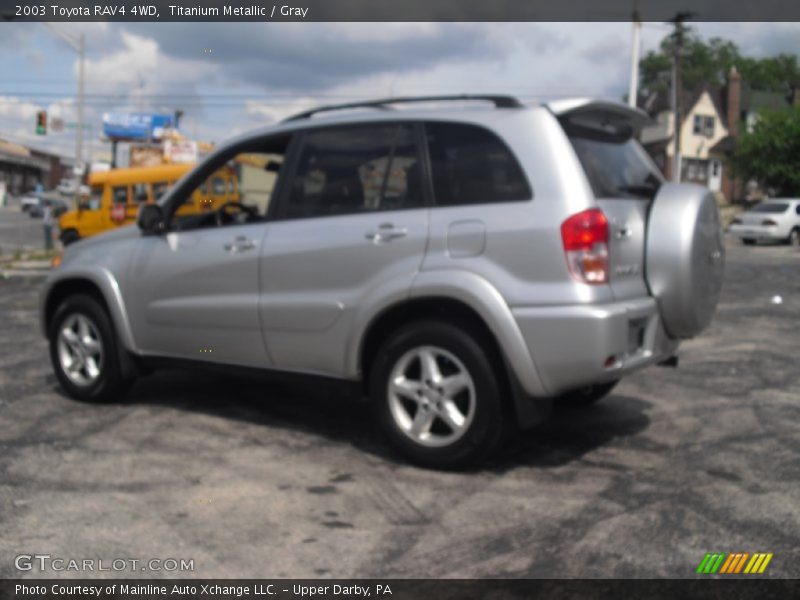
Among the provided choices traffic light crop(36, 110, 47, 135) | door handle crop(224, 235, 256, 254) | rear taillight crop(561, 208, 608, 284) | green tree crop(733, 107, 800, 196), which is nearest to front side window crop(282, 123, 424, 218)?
door handle crop(224, 235, 256, 254)

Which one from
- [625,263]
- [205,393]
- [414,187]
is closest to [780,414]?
[625,263]

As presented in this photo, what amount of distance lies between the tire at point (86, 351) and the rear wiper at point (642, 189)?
3.39 m

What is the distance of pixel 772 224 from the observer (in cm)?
2759

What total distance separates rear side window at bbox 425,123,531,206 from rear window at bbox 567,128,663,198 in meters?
0.36

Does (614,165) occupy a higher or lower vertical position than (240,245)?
higher

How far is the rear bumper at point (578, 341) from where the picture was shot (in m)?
4.08

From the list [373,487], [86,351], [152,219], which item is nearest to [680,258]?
[373,487]

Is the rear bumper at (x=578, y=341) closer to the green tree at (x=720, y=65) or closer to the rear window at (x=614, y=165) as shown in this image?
the rear window at (x=614, y=165)

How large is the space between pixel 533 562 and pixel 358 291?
6.02 feet

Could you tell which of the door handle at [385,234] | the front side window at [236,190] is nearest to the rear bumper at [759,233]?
the front side window at [236,190]

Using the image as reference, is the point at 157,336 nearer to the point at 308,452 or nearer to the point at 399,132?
the point at 308,452

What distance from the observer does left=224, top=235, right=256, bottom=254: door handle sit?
5125 mm

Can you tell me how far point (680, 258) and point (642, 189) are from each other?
1.67 ft

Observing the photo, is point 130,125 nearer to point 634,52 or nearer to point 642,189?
point 634,52
